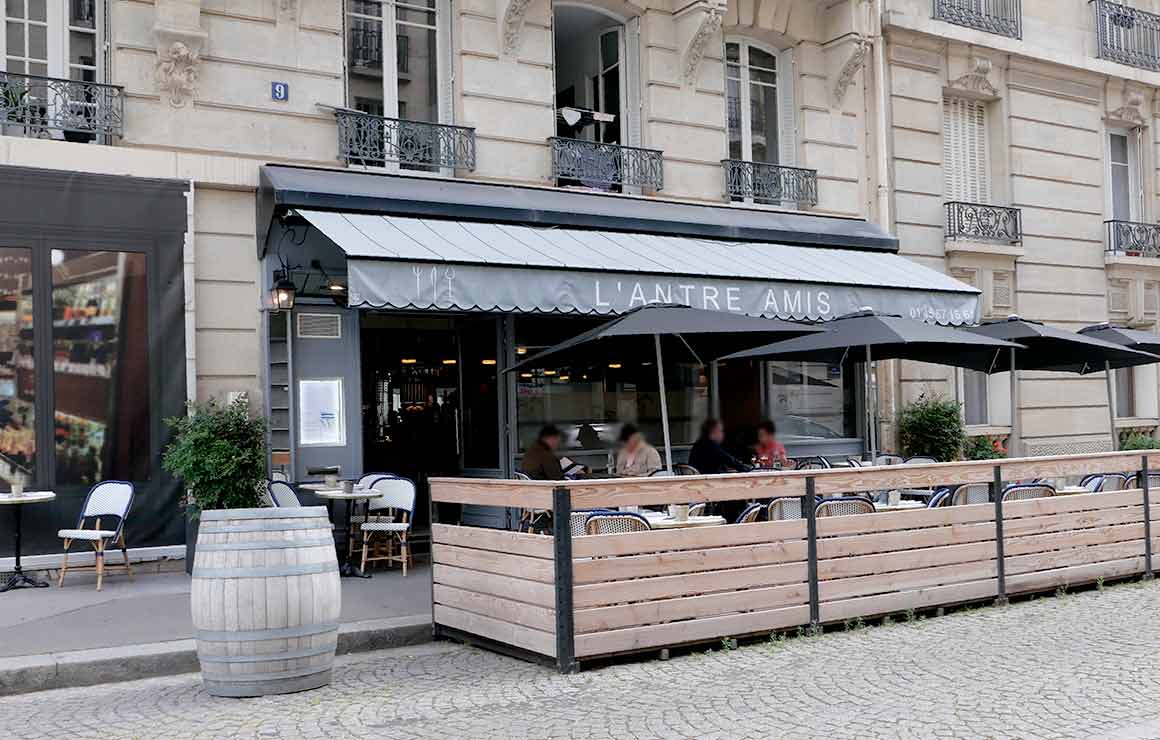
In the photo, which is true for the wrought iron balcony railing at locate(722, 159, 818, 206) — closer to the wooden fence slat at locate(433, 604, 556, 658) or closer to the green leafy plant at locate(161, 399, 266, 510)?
the green leafy plant at locate(161, 399, 266, 510)

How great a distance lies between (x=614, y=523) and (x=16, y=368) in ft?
19.4

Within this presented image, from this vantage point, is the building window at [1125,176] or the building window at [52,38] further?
the building window at [1125,176]

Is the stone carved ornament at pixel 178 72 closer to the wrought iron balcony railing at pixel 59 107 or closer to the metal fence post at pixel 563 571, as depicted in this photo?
the wrought iron balcony railing at pixel 59 107

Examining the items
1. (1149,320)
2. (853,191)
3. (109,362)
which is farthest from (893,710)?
(1149,320)

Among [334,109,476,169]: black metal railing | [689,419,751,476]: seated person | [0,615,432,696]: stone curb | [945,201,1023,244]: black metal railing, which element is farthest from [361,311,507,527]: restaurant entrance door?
[945,201,1023,244]: black metal railing

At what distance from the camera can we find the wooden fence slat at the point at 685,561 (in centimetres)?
666

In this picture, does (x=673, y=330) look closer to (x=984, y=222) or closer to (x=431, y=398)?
(x=431, y=398)

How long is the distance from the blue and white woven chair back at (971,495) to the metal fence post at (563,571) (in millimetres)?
3603

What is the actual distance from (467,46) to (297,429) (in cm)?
448

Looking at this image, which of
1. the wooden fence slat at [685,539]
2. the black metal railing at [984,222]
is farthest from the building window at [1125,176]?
the wooden fence slat at [685,539]

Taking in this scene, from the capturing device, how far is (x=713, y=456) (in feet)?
35.3

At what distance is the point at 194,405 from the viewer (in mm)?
10172

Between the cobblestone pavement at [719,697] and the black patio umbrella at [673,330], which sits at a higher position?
the black patio umbrella at [673,330]

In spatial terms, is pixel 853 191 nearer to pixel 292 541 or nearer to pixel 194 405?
pixel 194 405
